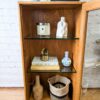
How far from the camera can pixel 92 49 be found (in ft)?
3.54

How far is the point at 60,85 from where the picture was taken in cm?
143

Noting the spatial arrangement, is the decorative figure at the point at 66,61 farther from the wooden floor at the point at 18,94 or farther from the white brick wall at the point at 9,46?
the white brick wall at the point at 9,46

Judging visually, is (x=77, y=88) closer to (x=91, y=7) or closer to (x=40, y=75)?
(x=40, y=75)

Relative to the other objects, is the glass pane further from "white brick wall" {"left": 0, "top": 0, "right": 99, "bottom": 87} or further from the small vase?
"white brick wall" {"left": 0, "top": 0, "right": 99, "bottom": 87}

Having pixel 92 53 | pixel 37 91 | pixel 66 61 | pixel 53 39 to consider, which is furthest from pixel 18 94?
pixel 92 53

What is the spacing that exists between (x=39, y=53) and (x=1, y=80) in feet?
2.51

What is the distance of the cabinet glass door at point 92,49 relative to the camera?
0.99 m

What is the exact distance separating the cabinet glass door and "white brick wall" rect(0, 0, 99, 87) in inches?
36.1

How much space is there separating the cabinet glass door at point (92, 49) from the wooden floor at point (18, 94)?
0.08 meters

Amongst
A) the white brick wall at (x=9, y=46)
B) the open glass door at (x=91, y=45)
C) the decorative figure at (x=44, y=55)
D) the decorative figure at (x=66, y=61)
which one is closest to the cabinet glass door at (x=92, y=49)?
the open glass door at (x=91, y=45)

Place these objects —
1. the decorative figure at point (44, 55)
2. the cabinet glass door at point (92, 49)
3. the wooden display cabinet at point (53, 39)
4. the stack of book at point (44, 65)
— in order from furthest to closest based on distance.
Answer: the decorative figure at point (44, 55) → the stack of book at point (44, 65) → the wooden display cabinet at point (53, 39) → the cabinet glass door at point (92, 49)

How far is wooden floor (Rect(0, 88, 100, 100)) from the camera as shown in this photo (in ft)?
4.06

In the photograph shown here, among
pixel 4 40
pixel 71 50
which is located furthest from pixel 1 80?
pixel 71 50

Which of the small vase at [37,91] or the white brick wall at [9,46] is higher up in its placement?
the white brick wall at [9,46]
